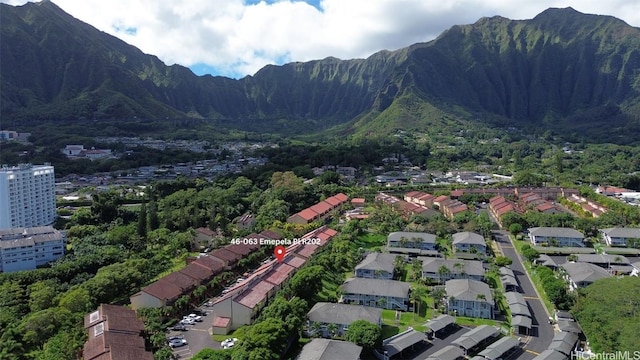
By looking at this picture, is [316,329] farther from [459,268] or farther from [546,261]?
[546,261]

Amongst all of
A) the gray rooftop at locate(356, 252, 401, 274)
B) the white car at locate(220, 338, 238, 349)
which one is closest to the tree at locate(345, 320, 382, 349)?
the white car at locate(220, 338, 238, 349)

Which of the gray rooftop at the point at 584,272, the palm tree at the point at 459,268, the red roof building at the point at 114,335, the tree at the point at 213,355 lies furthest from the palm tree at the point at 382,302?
the red roof building at the point at 114,335

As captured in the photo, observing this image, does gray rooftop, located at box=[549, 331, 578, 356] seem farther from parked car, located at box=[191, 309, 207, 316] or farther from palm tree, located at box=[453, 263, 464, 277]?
parked car, located at box=[191, 309, 207, 316]

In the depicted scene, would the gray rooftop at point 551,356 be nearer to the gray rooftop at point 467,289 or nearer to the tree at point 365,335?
the gray rooftop at point 467,289

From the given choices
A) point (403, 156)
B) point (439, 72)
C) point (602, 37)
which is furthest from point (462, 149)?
point (602, 37)

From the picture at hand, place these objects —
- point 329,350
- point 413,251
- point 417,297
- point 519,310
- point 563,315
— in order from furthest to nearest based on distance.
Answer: point 413,251
point 417,297
point 519,310
point 563,315
point 329,350

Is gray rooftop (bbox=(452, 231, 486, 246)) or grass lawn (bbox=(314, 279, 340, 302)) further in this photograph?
gray rooftop (bbox=(452, 231, 486, 246))

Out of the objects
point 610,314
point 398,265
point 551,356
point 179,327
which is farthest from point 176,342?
point 610,314
